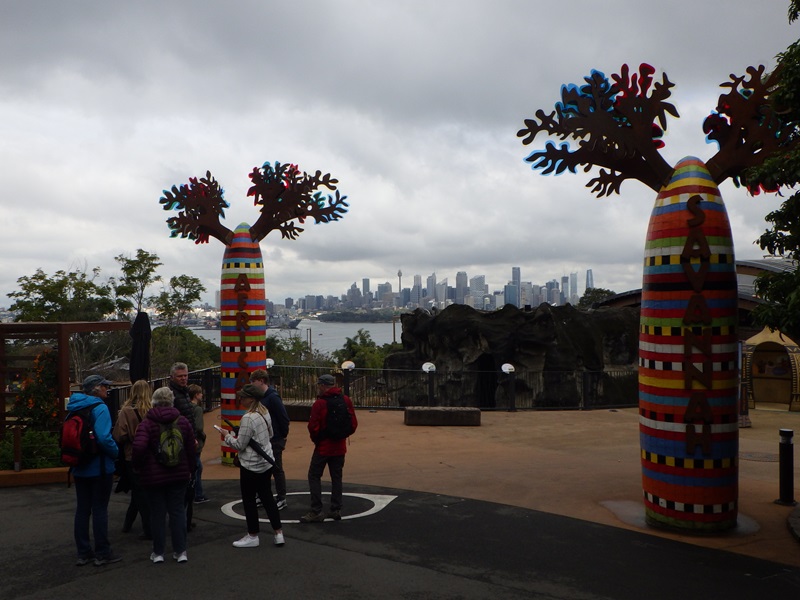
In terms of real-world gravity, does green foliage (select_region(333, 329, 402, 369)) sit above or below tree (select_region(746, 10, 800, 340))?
below

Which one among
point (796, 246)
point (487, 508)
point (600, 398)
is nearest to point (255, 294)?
point (487, 508)

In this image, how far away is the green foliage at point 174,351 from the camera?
33.2 m

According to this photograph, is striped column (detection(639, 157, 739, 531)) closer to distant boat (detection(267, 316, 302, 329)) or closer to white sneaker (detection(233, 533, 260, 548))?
white sneaker (detection(233, 533, 260, 548))

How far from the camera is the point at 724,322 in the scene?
25.1 ft

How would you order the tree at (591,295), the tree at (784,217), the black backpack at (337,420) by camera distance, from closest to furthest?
1. the tree at (784,217)
2. the black backpack at (337,420)
3. the tree at (591,295)

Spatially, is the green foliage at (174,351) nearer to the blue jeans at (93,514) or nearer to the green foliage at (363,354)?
the green foliage at (363,354)

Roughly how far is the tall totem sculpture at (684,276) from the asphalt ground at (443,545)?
23.9 inches

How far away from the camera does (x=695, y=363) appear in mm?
7648

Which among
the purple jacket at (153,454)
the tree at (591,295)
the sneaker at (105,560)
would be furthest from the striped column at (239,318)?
the tree at (591,295)

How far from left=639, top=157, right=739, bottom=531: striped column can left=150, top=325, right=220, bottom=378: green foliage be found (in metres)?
24.8

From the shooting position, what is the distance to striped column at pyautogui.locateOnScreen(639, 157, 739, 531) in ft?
25.0

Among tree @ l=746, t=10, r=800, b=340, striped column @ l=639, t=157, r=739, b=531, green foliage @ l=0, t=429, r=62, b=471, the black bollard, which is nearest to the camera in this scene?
tree @ l=746, t=10, r=800, b=340

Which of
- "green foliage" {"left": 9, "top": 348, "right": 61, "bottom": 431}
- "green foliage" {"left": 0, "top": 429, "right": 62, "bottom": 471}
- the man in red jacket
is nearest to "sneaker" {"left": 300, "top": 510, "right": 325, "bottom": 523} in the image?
the man in red jacket

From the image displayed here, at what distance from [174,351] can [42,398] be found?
23044mm
